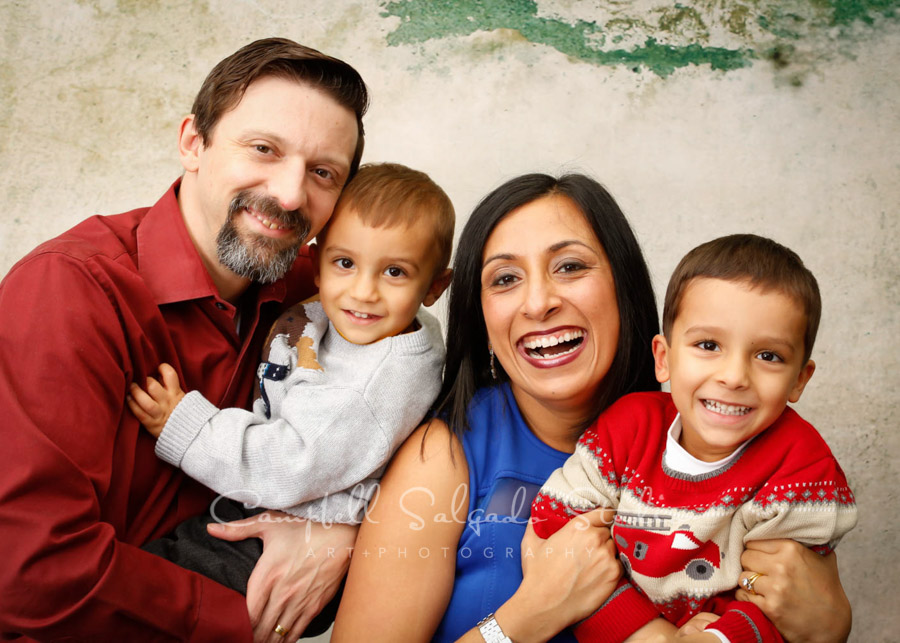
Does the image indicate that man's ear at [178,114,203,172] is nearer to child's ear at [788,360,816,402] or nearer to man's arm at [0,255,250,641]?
man's arm at [0,255,250,641]

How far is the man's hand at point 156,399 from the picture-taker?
1983mm

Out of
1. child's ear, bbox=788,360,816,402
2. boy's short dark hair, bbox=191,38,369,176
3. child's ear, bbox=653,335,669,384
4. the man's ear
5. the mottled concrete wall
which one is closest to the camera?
child's ear, bbox=788,360,816,402

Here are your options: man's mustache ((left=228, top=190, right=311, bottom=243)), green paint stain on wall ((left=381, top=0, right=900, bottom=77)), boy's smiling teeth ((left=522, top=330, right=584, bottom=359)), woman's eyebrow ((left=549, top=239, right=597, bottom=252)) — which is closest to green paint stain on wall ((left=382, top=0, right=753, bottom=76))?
green paint stain on wall ((left=381, top=0, right=900, bottom=77))

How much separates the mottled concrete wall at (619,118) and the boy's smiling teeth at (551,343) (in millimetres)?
1867

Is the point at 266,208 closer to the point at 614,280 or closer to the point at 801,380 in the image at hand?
the point at 614,280

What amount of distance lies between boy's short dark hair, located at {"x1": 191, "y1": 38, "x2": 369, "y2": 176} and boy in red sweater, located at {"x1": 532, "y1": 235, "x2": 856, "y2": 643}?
1180 millimetres

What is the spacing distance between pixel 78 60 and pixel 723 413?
365 cm

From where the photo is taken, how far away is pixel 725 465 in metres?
1.84

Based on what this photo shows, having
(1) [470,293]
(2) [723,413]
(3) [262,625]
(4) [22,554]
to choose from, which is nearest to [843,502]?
(2) [723,413]

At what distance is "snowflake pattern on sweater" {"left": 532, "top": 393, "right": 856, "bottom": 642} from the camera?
Answer: 1731 mm

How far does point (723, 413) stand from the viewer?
1.79 metres

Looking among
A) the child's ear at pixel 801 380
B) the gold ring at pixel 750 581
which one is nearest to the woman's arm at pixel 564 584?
the gold ring at pixel 750 581

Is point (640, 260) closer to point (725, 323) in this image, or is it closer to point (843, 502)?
point (725, 323)

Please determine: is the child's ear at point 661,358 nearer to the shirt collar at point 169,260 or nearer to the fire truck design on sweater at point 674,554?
the fire truck design on sweater at point 674,554
